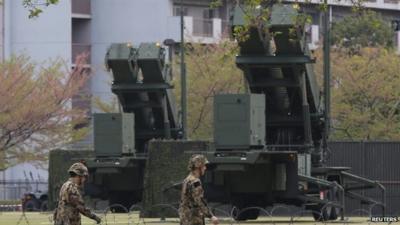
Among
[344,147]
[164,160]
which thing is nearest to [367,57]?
[344,147]

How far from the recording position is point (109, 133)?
3678 centimetres

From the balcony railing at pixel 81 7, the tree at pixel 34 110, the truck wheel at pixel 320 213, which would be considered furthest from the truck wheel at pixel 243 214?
the balcony railing at pixel 81 7

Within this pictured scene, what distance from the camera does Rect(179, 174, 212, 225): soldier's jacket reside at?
18.8 metres

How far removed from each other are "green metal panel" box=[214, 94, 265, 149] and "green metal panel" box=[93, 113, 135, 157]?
6024 mm

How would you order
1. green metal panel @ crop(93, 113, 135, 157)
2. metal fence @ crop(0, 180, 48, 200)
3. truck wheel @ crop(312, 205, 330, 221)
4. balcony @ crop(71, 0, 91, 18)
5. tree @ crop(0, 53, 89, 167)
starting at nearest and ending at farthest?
1. truck wheel @ crop(312, 205, 330, 221)
2. green metal panel @ crop(93, 113, 135, 157)
3. tree @ crop(0, 53, 89, 167)
4. metal fence @ crop(0, 180, 48, 200)
5. balcony @ crop(71, 0, 91, 18)

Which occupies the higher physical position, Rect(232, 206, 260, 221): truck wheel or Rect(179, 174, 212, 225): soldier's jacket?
Rect(179, 174, 212, 225): soldier's jacket

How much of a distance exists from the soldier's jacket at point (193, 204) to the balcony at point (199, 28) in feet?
164

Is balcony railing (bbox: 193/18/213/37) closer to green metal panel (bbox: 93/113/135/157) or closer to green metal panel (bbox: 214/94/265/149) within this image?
green metal panel (bbox: 93/113/135/157)

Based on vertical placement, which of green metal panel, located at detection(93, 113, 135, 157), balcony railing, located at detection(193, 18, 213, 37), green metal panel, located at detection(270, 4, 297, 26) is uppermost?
green metal panel, located at detection(270, 4, 297, 26)

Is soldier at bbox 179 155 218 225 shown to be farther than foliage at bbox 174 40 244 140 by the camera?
No

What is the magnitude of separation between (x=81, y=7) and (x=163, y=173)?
3682 cm

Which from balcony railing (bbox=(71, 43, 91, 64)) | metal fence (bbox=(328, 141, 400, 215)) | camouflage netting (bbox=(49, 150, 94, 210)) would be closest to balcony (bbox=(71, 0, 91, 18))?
balcony railing (bbox=(71, 43, 91, 64))

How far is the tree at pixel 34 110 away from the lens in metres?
58.0

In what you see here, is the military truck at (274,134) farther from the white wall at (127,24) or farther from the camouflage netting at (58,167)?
the white wall at (127,24)
